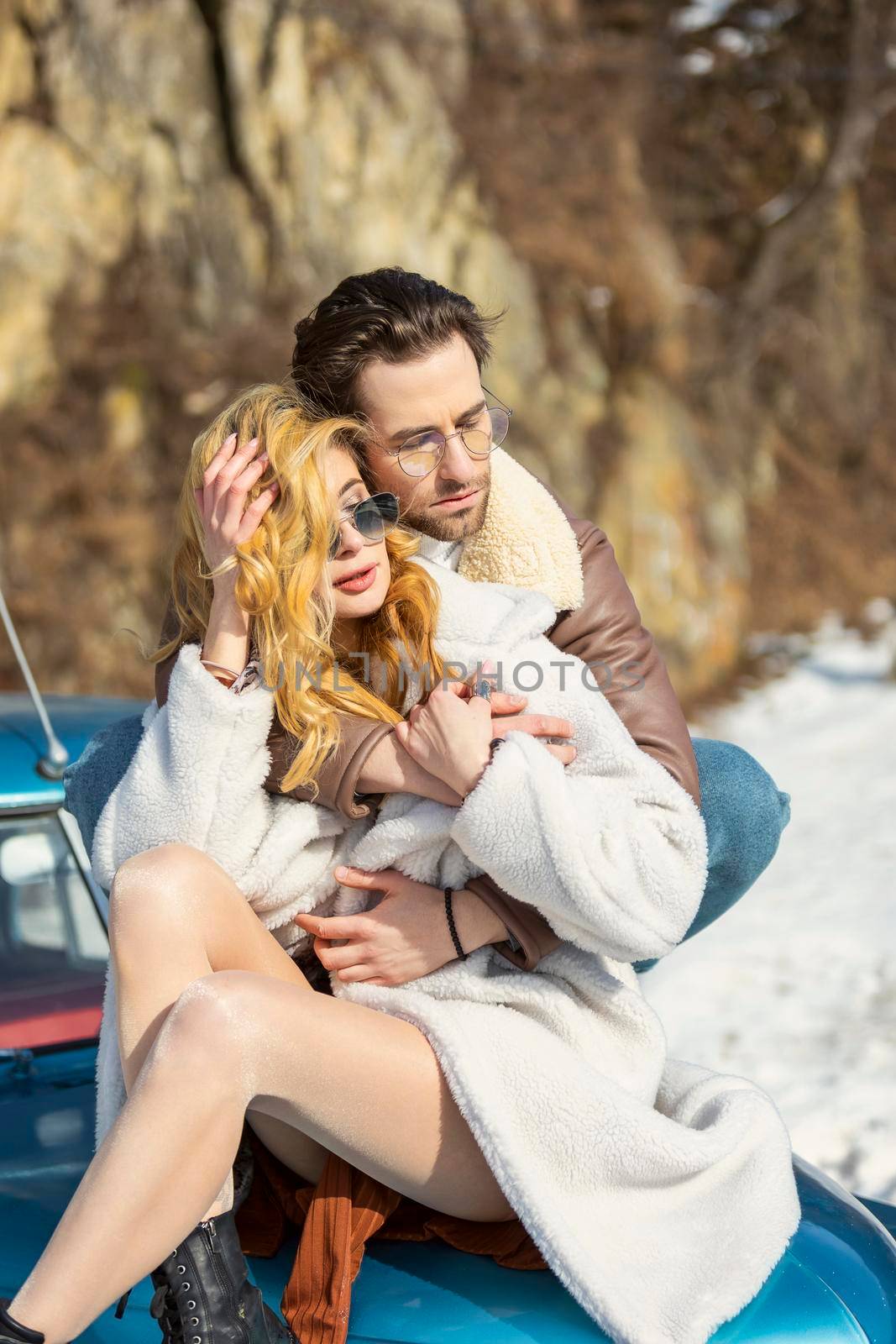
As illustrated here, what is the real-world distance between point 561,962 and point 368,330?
40.1 inches

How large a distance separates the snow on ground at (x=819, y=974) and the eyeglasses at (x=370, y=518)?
73.9 inches

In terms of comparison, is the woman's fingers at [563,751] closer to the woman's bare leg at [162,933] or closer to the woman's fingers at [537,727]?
the woman's fingers at [537,727]

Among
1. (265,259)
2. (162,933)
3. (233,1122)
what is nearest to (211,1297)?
(233,1122)

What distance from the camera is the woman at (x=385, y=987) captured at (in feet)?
5.43

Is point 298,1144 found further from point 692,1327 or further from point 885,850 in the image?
point 885,850

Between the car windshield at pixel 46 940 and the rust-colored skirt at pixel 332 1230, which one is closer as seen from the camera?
the rust-colored skirt at pixel 332 1230

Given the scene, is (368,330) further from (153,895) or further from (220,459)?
(153,895)

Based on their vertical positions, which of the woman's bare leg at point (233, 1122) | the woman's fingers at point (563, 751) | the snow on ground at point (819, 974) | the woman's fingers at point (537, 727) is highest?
the woman's fingers at point (537, 727)

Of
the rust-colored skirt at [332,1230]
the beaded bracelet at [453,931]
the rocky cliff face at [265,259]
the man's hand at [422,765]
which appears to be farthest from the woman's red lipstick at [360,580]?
the rocky cliff face at [265,259]

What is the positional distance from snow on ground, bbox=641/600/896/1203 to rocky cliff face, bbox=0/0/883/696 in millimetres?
2339

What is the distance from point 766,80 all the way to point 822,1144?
10.8 metres

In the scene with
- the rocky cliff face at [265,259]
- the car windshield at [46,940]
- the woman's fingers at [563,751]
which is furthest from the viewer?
the rocky cliff face at [265,259]

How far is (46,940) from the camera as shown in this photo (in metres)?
2.44

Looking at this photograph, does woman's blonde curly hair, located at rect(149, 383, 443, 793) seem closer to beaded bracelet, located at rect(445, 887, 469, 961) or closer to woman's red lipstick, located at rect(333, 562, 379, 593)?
woman's red lipstick, located at rect(333, 562, 379, 593)
